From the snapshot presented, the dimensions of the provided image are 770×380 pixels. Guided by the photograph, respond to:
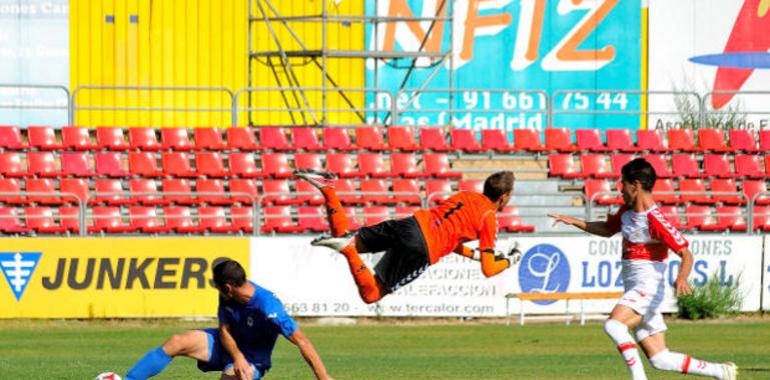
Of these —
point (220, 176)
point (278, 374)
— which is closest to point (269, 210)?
point (220, 176)

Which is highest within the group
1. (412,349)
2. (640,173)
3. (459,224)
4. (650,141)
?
(650,141)

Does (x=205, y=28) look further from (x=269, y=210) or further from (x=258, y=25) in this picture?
(x=269, y=210)

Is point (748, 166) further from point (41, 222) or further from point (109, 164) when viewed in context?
point (41, 222)

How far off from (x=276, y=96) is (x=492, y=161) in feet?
19.3

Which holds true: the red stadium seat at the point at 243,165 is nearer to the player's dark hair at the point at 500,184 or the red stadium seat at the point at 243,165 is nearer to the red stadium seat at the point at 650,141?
the red stadium seat at the point at 650,141

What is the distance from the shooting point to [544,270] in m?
22.7

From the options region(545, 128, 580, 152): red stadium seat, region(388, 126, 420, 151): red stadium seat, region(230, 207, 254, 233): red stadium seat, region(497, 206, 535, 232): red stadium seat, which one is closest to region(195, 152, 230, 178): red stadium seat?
region(230, 207, 254, 233): red stadium seat

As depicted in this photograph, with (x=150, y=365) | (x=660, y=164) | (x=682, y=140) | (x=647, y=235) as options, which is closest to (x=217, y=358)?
(x=150, y=365)

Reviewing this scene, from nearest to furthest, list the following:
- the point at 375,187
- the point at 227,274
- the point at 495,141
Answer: the point at 227,274, the point at 375,187, the point at 495,141

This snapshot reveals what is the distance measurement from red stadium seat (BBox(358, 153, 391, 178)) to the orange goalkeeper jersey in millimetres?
13677

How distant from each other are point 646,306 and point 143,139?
54.7 ft

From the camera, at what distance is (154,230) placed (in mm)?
24312

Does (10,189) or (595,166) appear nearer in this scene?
(10,189)

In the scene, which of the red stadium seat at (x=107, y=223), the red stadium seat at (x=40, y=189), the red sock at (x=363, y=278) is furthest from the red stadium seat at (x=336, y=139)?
the red sock at (x=363, y=278)
